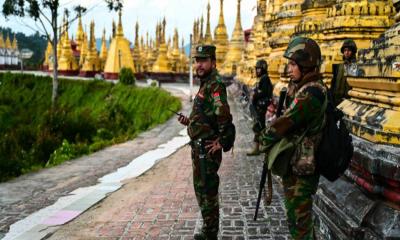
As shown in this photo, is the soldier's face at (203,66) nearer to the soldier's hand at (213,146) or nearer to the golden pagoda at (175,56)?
the soldier's hand at (213,146)

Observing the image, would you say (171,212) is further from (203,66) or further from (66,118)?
(66,118)

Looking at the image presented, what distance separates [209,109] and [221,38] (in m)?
31.0

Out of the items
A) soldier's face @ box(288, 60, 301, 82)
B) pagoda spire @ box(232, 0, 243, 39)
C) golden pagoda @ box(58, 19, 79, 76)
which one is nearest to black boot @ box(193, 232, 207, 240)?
soldier's face @ box(288, 60, 301, 82)

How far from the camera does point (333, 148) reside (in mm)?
3223

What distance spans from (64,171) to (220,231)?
4529 mm

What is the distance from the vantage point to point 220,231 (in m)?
4.73

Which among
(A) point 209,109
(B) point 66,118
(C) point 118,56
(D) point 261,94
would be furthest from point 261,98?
(C) point 118,56

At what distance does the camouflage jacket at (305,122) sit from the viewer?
323cm

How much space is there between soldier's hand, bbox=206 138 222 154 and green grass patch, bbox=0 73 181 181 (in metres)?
4.91

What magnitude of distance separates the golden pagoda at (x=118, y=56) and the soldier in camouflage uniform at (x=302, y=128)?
35339 mm

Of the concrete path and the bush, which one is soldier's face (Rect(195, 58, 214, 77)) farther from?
the bush

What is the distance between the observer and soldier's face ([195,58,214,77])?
4.32m

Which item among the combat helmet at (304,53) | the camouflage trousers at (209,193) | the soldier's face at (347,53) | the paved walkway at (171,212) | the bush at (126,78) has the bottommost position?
the paved walkway at (171,212)

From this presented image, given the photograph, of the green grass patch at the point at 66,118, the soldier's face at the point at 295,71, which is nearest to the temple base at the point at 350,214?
the soldier's face at the point at 295,71
